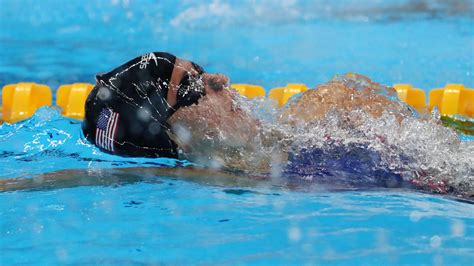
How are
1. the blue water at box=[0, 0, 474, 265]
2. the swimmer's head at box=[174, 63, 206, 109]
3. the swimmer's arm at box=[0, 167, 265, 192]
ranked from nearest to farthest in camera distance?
the blue water at box=[0, 0, 474, 265] < the swimmer's arm at box=[0, 167, 265, 192] < the swimmer's head at box=[174, 63, 206, 109]

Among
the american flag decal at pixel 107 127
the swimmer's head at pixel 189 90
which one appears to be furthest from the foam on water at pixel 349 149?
the american flag decal at pixel 107 127

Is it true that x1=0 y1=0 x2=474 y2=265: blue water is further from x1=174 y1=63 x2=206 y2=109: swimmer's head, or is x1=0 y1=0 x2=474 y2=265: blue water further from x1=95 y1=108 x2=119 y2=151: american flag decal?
x1=174 y1=63 x2=206 y2=109: swimmer's head

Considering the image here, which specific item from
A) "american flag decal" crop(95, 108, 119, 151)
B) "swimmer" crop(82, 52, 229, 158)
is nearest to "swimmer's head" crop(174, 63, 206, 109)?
"swimmer" crop(82, 52, 229, 158)

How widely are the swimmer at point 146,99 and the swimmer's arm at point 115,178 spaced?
12 centimetres

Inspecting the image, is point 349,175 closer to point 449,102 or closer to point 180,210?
point 180,210

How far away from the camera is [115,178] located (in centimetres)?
278

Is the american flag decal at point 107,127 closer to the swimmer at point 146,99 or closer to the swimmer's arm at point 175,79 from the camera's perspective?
the swimmer at point 146,99

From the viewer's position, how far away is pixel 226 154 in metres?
2.86

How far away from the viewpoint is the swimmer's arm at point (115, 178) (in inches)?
103

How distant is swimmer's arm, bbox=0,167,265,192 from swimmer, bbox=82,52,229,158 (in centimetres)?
12

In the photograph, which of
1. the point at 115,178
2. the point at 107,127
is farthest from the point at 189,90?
the point at 115,178

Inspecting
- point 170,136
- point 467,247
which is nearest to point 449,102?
point 170,136

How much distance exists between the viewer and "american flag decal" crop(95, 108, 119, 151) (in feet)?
8.96

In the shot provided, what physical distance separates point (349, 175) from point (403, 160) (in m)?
0.22
